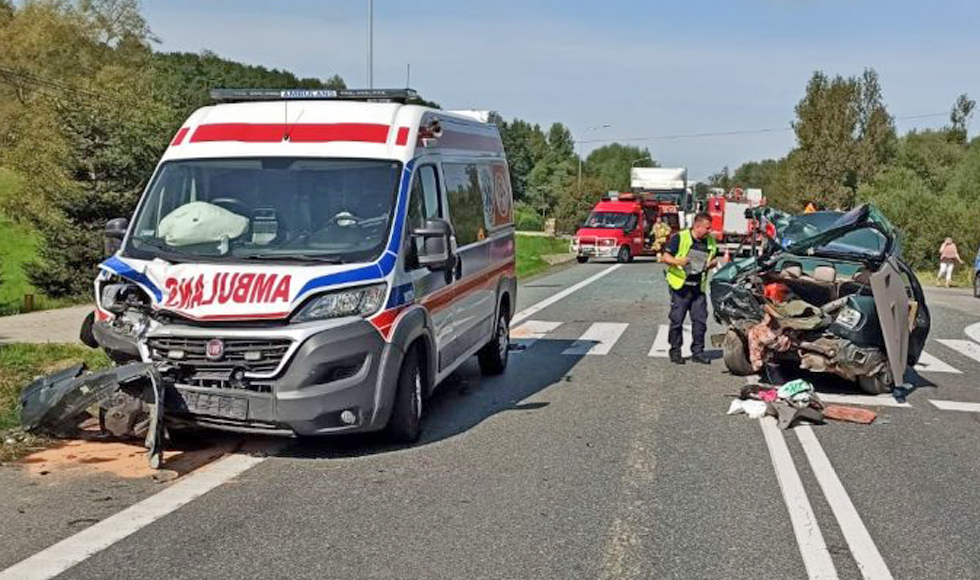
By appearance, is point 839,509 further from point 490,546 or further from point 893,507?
point 490,546

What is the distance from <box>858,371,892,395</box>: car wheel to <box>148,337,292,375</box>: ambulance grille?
5.96 meters

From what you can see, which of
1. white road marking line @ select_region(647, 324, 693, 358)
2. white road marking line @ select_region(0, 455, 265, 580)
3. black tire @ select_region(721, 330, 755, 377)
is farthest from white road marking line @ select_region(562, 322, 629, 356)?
white road marking line @ select_region(0, 455, 265, 580)

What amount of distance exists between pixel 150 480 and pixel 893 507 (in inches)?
177

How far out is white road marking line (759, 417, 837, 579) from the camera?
4777 mm

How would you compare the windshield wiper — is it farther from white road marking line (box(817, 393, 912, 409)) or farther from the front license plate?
white road marking line (box(817, 393, 912, 409))

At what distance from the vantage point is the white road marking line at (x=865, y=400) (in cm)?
917

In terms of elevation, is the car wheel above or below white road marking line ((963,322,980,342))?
above

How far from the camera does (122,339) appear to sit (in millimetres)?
Answer: 6395

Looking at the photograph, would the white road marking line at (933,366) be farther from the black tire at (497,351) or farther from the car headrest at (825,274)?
the black tire at (497,351)

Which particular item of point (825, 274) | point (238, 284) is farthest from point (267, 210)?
point (825, 274)

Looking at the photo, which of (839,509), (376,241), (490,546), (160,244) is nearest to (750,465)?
(839,509)

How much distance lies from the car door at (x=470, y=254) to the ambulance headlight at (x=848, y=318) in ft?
11.1

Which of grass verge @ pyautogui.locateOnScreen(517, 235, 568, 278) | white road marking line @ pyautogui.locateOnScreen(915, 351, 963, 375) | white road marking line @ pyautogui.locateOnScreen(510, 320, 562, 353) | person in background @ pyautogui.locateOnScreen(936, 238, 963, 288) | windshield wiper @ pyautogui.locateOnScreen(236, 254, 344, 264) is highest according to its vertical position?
windshield wiper @ pyautogui.locateOnScreen(236, 254, 344, 264)

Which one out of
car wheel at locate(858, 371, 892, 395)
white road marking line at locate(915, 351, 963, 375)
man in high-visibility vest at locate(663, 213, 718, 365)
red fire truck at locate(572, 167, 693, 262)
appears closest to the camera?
car wheel at locate(858, 371, 892, 395)
